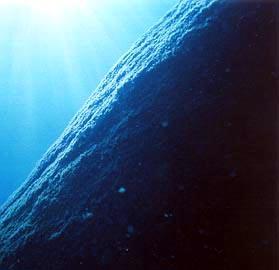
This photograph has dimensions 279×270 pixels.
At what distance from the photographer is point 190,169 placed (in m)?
1.43

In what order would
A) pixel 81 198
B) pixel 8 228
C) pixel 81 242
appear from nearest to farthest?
1. pixel 81 242
2. pixel 81 198
3. pixel 8 228

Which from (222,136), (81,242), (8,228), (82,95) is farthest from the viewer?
(82,95)

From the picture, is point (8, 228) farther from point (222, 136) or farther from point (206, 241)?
point (222, 136)

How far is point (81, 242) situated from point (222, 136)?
1001 mm

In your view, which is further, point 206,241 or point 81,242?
point 81,242

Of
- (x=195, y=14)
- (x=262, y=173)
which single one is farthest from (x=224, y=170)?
(x=195, y=14)

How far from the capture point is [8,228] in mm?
2340

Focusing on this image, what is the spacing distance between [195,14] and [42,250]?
6.17 ft

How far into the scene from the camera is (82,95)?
1647cm

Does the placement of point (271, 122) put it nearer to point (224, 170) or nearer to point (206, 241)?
point (224, 170)

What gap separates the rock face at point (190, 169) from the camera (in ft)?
4.36

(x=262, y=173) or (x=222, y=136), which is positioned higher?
(x=222, y=136)

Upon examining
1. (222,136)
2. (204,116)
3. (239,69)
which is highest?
(239,69)

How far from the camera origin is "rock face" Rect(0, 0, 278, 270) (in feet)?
4.36
